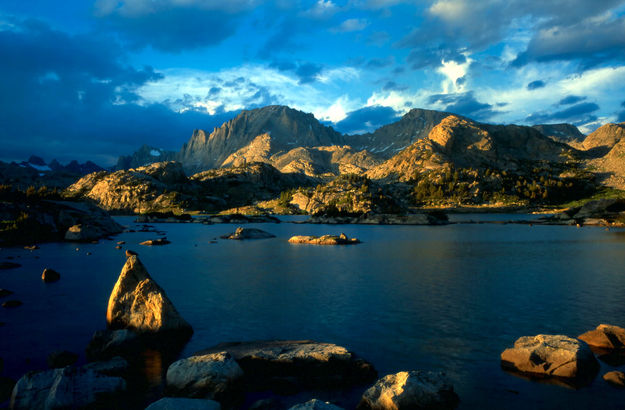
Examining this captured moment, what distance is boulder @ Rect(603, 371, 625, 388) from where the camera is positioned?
17.1 metres

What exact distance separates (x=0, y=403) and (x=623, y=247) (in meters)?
97.4

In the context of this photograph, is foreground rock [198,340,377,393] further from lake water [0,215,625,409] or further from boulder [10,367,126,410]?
boulder [10,367,126,410]

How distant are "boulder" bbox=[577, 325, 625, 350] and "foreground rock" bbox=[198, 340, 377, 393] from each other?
44.1ft

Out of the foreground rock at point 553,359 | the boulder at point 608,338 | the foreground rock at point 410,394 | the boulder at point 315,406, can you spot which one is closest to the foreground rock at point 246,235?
the boulder at point 608,338

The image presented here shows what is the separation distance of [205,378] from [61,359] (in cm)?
922

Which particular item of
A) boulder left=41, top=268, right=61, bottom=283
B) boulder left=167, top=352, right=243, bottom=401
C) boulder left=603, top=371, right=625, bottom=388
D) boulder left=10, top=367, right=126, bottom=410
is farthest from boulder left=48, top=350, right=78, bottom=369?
boulder left=41, top=268, right=61, bottom=283

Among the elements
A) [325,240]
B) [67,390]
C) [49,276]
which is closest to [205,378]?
[67,390]

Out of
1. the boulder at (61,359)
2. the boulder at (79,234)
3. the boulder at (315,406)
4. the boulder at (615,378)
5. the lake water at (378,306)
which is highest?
the boulder at (79,234)

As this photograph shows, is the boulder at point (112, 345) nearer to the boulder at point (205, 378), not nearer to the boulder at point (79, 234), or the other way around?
the boulder at point (205, 378)

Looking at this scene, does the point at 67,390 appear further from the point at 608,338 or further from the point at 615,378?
the point at 608,338

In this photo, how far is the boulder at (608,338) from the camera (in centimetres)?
2170

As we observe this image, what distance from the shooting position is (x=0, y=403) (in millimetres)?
15672

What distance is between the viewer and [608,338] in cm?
2189

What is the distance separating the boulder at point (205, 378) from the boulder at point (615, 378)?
16202mm
